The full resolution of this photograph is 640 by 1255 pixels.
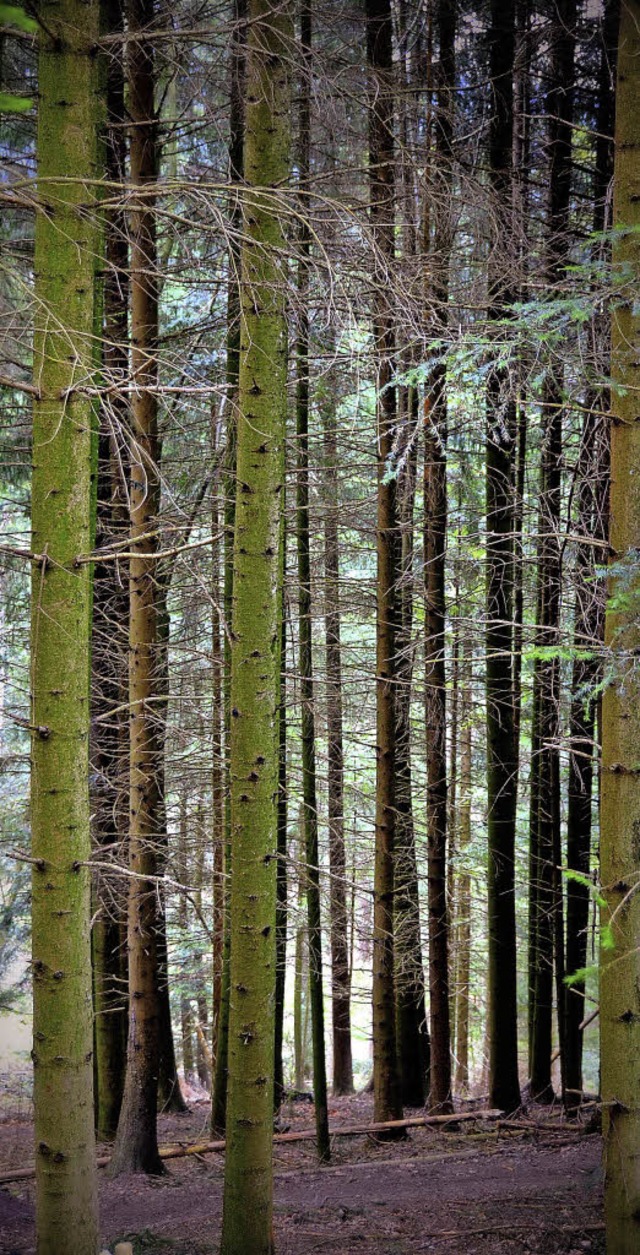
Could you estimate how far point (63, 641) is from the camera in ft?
14.6

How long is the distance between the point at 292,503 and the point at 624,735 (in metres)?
7.93

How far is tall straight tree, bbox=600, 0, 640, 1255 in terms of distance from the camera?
517 cm

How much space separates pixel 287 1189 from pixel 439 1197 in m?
1.50

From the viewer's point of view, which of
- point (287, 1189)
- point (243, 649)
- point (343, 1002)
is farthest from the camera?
point (343, 1002)

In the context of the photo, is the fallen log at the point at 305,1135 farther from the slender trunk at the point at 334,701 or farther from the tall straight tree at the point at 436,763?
the slender trunk at the point at 334,701

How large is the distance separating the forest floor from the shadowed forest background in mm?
144

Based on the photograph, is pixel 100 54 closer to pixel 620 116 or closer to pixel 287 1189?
pixel 620 116

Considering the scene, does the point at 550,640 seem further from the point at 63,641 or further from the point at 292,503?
the point at 63,641

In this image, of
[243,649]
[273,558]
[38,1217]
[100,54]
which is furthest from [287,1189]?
[100,54]

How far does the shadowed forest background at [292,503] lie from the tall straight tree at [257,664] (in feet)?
0.07

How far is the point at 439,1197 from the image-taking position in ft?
25.0

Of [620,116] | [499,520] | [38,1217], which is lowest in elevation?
Result: [38,1217]

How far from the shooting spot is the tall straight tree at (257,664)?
18.2ft

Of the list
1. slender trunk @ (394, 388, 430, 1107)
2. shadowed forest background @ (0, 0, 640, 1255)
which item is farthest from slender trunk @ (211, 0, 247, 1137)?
slender trunk @ (394, 388, 430, 1107)
